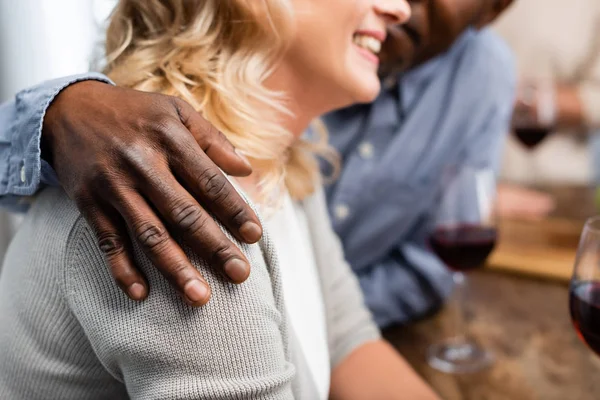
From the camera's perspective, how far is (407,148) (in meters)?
1.21

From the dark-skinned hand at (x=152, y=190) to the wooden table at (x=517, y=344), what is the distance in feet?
1.57

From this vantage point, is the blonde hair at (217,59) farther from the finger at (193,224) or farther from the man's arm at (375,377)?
the man's arm at (375,377)

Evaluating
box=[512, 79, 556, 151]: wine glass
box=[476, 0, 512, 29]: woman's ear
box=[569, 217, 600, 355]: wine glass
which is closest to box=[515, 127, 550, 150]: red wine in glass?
box=[512, 79, 556, 151]: wine glass

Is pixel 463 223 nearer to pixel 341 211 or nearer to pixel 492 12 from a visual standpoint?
pixel 341 211

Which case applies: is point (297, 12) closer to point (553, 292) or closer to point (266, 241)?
point (266, 241)

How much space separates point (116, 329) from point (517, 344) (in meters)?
0.64

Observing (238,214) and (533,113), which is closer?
(238,214)

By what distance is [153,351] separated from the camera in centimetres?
52

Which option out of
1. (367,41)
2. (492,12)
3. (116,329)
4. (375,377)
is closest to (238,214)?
(116,329)

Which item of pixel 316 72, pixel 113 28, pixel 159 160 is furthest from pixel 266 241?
pixel 113 28

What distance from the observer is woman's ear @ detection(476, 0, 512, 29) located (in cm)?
113

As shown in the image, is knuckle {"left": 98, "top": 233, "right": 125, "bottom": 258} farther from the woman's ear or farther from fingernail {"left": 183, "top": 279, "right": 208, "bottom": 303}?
the woman's ear

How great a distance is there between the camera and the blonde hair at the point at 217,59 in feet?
2.30

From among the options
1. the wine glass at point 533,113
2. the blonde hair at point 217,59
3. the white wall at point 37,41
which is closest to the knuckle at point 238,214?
the blonde hair at point 217,59
